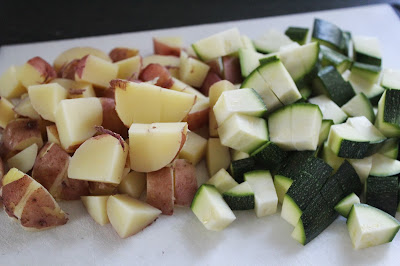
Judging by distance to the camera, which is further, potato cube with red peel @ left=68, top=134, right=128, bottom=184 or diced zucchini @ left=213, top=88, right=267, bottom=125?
diced zucchini @ left=213, top=88, right=267, bottom=125

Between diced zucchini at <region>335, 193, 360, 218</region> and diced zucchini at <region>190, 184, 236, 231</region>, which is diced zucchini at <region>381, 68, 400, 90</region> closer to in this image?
diced zucchini at <region>335, 193, 360, 218</region>

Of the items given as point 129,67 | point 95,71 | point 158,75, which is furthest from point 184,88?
point 95,71

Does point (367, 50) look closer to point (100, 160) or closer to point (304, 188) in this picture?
point (304, 188)

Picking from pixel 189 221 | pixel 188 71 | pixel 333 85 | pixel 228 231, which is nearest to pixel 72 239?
pixel 189 221

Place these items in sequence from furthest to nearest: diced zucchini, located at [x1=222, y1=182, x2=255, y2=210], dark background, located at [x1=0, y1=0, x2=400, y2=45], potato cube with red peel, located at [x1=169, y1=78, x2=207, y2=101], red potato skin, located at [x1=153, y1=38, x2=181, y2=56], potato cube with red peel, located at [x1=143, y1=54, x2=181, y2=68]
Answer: dark background, located at [x1=0, y1=0, x2=400, y2=45]
red potato skin, located at [x1=153, y1=38, x2=181, y2=56]
potato cube with red peel, located at [x1=143, y1=54, x2=181, y2=68]
potato cube with red peel, located at [x1=169, y1=78, x2=207, y2=101]
diced zucchini, located at [x1=222, y1=182, x2=255, y2=210]

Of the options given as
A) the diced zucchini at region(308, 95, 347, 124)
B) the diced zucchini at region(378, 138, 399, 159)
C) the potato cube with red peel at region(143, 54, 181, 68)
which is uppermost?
the potato cube with red peel at region(143, 54, 181, 68)

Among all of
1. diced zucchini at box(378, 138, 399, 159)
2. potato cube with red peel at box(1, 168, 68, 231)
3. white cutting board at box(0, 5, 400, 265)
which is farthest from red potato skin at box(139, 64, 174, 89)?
diced zucchini at box(378, 138, 399, 159)

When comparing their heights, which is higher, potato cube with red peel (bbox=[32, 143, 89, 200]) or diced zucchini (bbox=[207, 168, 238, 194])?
potato cube with red peel (bbox=[32, 143, 89, 200])
